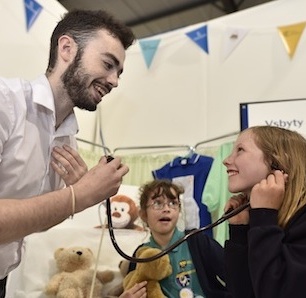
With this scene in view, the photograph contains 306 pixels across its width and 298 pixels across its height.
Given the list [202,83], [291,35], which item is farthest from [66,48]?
[291,35]

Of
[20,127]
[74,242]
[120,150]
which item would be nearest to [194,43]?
[120,150]

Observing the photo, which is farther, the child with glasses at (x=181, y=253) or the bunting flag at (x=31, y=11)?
the bunting flag at (x=31, y=11)

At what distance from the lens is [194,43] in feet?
8.76

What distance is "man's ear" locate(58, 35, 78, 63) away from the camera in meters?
1.31

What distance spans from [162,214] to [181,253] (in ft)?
0.57

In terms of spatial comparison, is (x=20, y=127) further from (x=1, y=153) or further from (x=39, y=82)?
(x=39, y=82)

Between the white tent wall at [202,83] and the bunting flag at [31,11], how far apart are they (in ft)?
2.25

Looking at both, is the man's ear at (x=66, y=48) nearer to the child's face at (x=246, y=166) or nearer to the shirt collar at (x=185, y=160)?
the child's face at (x=246, y=166)

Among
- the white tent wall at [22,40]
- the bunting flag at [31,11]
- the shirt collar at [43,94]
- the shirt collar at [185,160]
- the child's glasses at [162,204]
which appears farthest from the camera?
the shirt collar at [185,160]

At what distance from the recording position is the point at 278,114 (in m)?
2.04

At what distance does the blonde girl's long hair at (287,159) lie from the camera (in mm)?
944

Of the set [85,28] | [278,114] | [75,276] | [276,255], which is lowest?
[75,276]

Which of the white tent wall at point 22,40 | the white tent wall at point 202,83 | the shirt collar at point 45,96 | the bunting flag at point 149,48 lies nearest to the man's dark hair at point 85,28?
the shirt collar at point 45,96

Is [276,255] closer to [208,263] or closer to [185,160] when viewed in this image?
[208,263]
